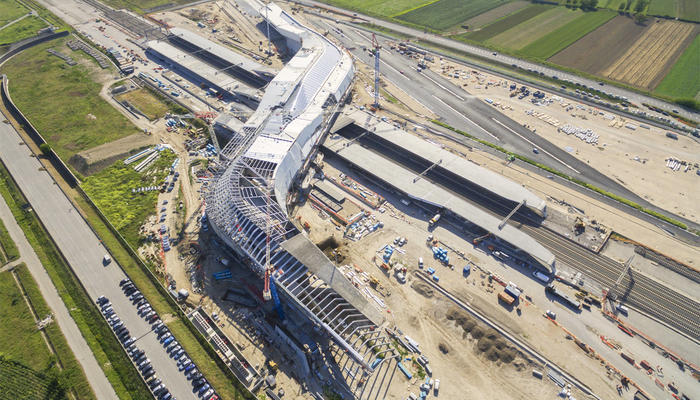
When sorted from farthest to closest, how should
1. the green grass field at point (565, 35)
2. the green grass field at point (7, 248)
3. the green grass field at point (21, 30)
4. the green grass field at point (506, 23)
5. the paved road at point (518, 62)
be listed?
the green grass field at point (506, 23), the green grass field at point (21, 30), the green grass field at point (565, 35), the paved road at point (518, 62), the green grass field at point (7, 248)

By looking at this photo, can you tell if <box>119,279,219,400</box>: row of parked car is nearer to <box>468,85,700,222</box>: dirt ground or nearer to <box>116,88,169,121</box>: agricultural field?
<box>116,88,169,121</box>: agricultural field

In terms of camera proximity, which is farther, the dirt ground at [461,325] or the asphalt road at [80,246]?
the asphalt road at [80,246]

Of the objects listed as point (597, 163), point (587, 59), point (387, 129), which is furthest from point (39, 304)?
point (587, 59)

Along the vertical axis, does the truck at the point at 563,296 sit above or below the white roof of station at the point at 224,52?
above

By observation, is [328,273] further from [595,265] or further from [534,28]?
[534,28]

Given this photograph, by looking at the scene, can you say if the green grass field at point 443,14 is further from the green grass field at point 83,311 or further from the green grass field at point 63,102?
the green grass field at point 83,311

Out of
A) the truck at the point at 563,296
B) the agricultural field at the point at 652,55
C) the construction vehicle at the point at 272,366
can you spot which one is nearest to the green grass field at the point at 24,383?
the construction vehicle at the point at 272,366

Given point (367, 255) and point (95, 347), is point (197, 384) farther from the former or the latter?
point (367, 255)
